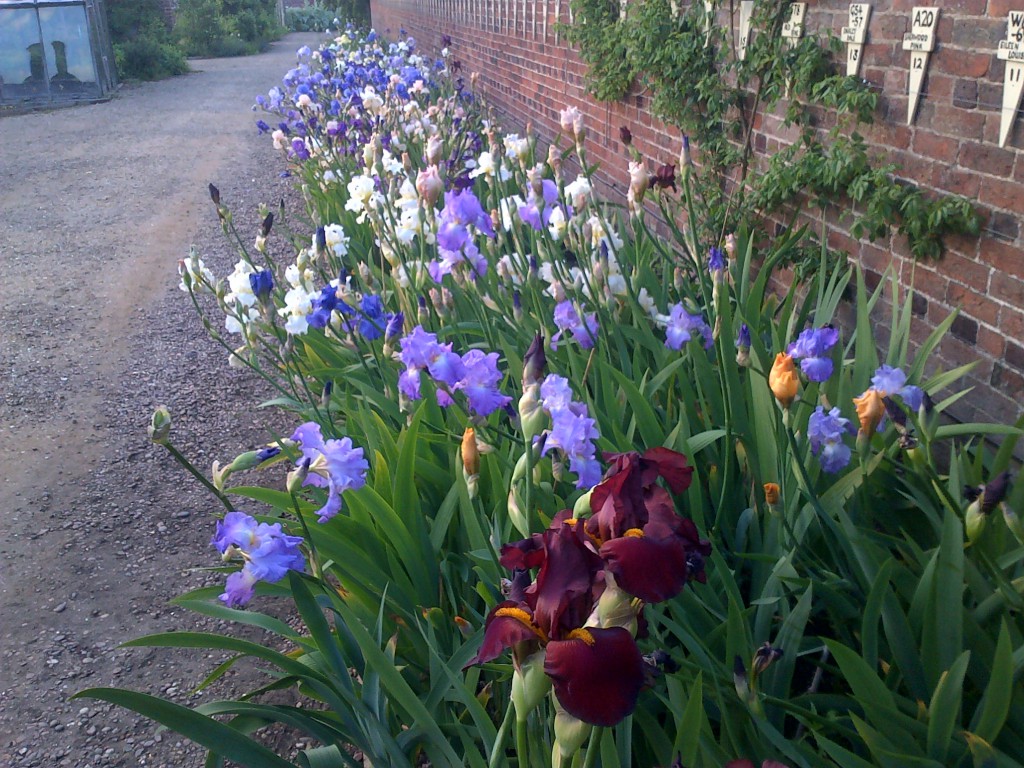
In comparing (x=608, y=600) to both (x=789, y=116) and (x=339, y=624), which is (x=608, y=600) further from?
(x=789, y=116)

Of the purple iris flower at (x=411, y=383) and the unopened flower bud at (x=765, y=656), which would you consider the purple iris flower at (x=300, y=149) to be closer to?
the purple iris flower at (x=411, y=383)

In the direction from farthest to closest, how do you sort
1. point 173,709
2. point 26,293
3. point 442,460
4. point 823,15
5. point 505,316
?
1. point 26,293
2. point 823,15
3. point 505,316
4. point 442,460
5. point 173,709

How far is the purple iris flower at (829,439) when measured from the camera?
166cm

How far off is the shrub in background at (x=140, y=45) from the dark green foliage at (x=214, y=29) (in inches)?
169

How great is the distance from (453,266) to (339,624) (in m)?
1.35

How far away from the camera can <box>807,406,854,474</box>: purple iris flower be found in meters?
1.66

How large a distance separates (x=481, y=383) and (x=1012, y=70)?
1.50 metres

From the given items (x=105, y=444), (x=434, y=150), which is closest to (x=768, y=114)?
(x=434, y=150)

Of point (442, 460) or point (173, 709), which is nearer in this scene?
point (173, 709)

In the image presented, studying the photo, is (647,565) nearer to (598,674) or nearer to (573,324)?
(598,674)

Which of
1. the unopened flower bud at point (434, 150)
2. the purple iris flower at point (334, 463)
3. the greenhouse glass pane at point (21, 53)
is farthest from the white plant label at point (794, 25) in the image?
the greenhouse glass pane at point (21, 53)

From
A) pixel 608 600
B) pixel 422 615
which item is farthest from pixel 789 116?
pixel 608 600

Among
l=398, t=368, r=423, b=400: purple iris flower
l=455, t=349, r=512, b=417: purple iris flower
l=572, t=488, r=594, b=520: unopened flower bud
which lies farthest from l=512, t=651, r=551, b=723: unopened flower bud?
l=398, t=368, r=423, b=400: purple iris flower

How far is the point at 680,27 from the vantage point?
3.81 m
